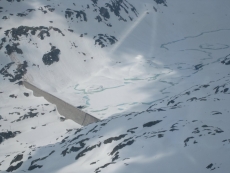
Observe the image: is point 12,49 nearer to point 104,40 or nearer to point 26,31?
point 26,31

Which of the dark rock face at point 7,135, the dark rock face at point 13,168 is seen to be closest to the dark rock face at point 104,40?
the dark rock face at point 7,135

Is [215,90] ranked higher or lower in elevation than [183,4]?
lower

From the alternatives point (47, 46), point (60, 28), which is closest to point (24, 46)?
point (47, 46)

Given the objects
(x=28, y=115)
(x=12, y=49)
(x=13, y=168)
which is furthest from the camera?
(x=12, y=49)

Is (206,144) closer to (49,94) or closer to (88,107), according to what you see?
(88,107)

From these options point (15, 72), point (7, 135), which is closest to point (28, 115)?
point (7, 135)

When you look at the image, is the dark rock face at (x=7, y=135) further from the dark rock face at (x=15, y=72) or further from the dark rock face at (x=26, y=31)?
the dark rock face at (x=26, y=31)
